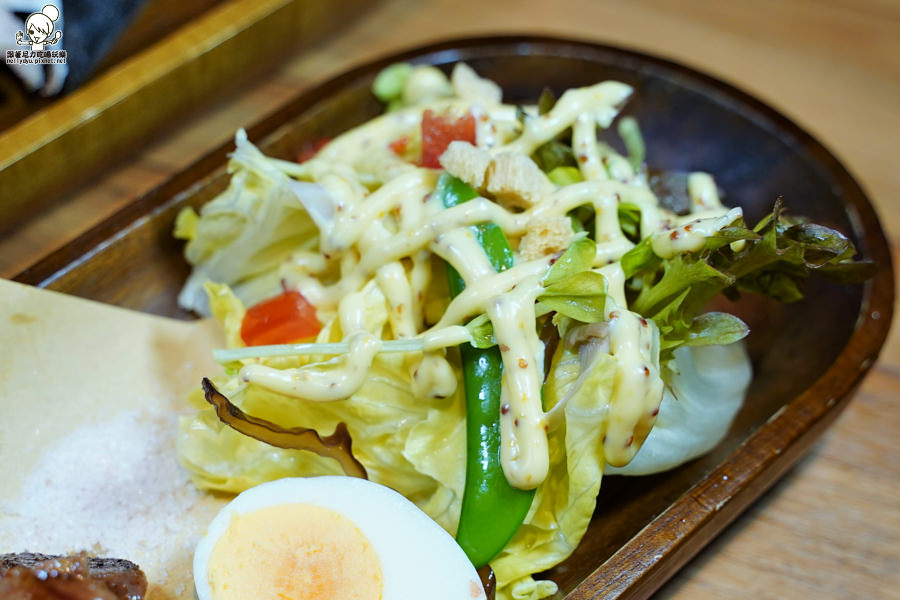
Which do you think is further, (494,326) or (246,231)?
(246,231)

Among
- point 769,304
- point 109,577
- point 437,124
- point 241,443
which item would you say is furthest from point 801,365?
point 109,577

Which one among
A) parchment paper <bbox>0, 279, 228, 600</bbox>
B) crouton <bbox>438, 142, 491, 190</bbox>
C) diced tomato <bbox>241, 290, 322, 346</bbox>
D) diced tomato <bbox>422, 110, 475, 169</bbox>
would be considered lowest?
parchment paper <bbox>0, 279, 228, 600</bbox>

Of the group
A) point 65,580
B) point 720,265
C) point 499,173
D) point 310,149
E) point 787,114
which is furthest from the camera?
point 787,114

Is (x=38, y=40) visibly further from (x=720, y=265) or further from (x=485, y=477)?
(x=720, y=265)

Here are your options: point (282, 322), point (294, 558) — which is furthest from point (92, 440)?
point (294, 558)

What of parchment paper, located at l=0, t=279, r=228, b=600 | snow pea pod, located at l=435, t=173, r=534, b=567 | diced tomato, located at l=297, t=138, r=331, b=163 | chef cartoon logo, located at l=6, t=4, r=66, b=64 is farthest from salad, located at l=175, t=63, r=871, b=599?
chef cartoon logo, located at l=6, t=4, r=66, b=64

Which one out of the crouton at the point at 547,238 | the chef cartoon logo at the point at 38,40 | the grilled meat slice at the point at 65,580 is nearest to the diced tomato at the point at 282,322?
the crouton at the point at 547,238

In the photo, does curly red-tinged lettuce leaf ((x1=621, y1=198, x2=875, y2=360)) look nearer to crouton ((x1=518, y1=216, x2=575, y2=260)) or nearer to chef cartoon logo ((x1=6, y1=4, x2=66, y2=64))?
crouton ((x1=518, y1=216, x2=575, y2=260))
